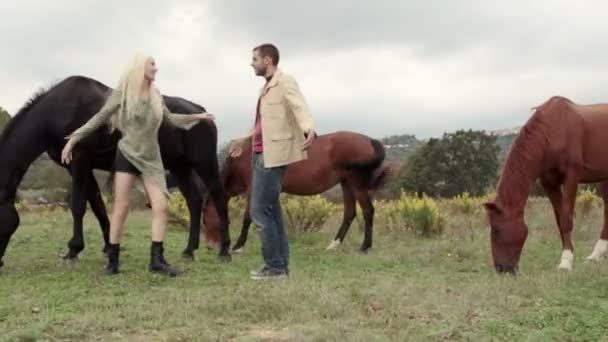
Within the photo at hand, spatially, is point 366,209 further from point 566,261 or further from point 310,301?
point 310,301

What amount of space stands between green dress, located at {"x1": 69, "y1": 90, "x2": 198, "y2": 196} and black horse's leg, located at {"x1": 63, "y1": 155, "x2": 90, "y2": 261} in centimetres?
83

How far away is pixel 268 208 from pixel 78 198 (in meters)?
2.26

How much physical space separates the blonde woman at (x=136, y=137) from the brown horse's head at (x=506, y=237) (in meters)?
3.22

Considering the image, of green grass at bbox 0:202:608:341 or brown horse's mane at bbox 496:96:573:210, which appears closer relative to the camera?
green grass at bbox 0:202:608:341

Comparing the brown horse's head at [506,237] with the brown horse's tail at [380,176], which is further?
the brown horse's tail at [380,176]

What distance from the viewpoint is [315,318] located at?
4.71 m

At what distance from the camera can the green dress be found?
650 centimetres

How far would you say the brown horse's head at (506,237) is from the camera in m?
7.11

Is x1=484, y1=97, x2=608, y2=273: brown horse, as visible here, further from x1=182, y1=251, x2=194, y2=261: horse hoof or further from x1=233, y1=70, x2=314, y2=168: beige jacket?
x1=182, y1=251, x2=194, y2=261: horse hoof

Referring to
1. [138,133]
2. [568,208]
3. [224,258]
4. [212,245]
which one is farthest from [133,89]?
[568,208]

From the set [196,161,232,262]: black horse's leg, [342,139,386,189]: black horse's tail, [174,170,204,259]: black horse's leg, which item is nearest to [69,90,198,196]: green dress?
[196,161,232,262]: black horse's leg

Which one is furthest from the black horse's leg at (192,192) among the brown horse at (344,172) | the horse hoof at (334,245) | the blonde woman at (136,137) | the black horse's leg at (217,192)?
the blonde woman at (136,137)

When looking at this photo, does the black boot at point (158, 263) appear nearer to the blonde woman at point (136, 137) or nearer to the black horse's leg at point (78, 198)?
the blonde woman at point (136, 137)

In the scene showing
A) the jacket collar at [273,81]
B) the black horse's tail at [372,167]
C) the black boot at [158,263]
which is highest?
the jacket collar at [273,81]
